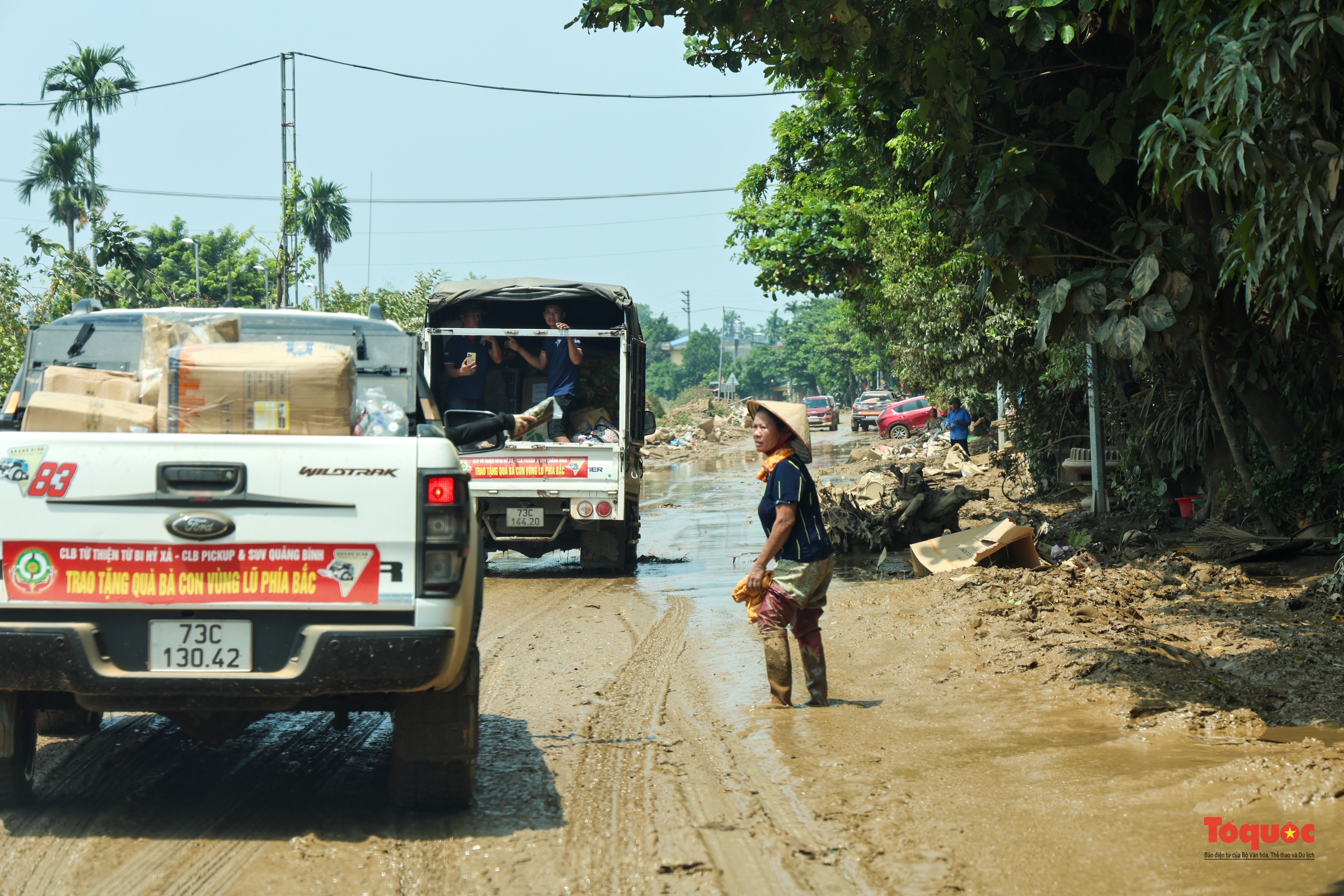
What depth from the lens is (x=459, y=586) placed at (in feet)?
12.1

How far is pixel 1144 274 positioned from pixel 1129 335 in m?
0.36

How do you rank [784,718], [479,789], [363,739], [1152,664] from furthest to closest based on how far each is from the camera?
[1152,664] → [784,718] → [363,739] → [479,789]

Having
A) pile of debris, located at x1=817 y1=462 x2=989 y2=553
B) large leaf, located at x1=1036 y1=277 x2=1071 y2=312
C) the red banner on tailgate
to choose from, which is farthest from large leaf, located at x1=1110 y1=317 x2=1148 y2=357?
pile of debris, located at x1=817 y1=462 x2=989 y2=553

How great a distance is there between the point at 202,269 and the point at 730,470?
116ft

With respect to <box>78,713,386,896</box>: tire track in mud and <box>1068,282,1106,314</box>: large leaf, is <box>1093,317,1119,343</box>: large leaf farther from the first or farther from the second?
<box>78,713,386,896</box>: tire track in mud

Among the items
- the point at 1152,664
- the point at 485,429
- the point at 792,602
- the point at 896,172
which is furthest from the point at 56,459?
the point at 896,172

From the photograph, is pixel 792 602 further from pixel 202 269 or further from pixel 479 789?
pixel 202 269

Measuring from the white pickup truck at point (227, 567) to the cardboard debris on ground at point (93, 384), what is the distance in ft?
2.08

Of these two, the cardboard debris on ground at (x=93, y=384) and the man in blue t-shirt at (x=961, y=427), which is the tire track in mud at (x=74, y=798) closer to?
the cardboard debris on ground at (x=93, y=384)

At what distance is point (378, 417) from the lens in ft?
14.6

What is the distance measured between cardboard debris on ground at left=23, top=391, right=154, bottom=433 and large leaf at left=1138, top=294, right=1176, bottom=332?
16.3 ft

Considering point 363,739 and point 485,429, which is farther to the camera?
point 363,739

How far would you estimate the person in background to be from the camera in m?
11.5

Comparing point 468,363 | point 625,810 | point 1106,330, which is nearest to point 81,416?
point 625,810
